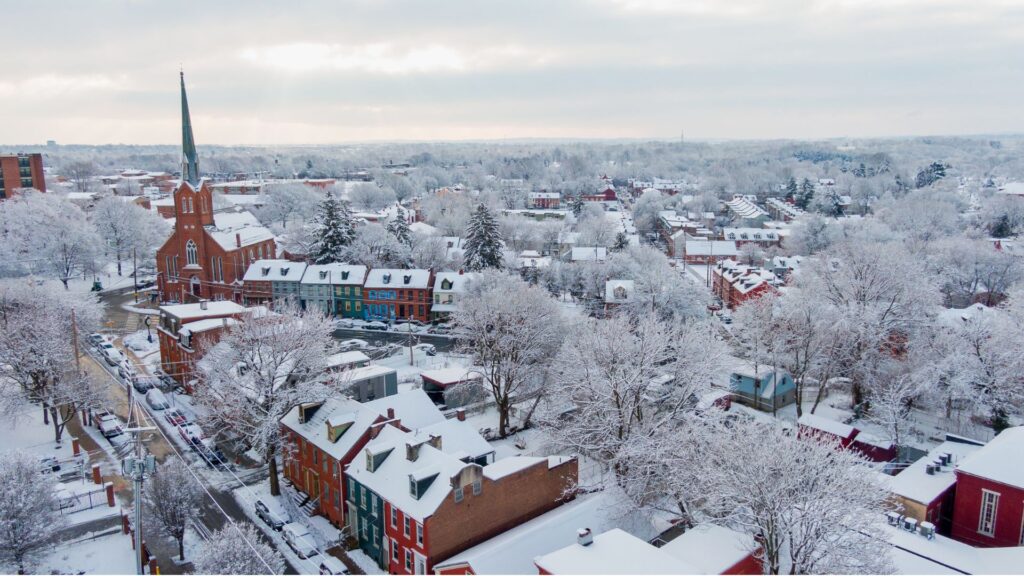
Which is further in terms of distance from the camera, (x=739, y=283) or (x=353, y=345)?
(x=739, y=283)

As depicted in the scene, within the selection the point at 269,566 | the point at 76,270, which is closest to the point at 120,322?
the point at 76,270

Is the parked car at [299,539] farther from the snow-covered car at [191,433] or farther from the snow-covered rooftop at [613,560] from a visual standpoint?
the snow-covered rooftop at [613,560]

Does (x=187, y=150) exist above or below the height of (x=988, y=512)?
above

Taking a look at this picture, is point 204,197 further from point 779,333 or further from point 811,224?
point 811,224

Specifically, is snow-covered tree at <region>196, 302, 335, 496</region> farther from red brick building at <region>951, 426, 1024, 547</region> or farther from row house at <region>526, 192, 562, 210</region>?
row house at <region>526, 192, 562, 210</region>

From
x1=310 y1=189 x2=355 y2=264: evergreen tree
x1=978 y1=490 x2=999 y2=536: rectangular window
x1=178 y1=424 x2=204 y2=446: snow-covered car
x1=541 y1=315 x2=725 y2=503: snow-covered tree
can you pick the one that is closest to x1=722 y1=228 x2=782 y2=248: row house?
x1=310 y1=189 x2=355 y2=264: evergreen tree

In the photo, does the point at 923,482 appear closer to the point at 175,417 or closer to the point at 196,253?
the point at 175,417

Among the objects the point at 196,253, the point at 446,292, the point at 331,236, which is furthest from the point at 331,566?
the point at 196,253

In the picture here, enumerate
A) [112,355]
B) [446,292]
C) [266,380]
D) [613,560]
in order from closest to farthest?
[613,560], [266,380], [112,355], [446,292]
